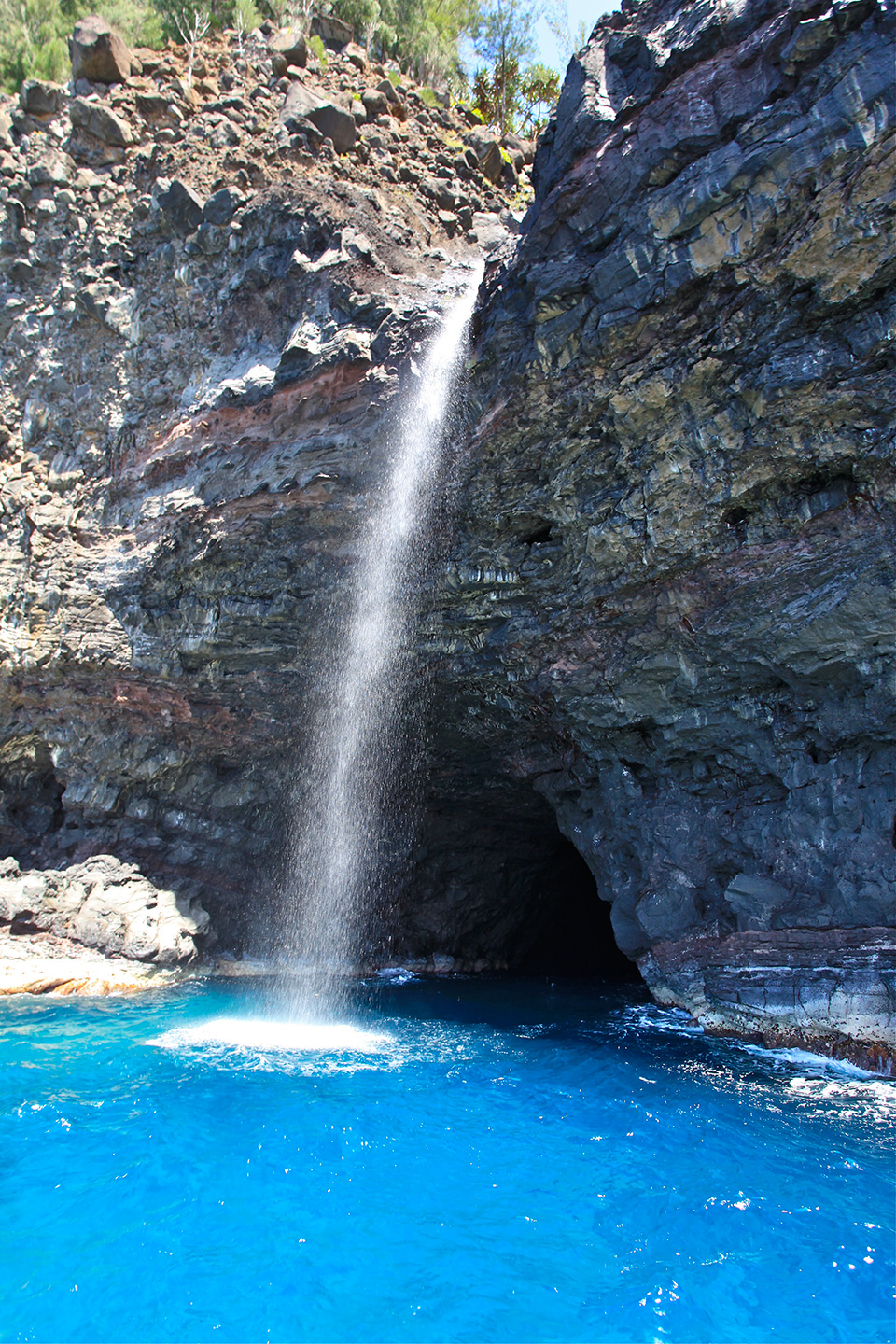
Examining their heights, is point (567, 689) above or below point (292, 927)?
above

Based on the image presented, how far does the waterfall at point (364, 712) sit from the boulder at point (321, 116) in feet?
18.0

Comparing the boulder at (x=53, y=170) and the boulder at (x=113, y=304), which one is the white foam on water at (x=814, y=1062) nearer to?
the boulder at (x=113, y=304)

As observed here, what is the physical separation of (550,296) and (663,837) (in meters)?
10.6

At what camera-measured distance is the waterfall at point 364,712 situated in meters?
15.5

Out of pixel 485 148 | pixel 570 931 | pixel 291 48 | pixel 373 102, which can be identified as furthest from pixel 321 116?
pixel 570 931

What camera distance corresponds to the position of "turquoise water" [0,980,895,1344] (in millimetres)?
5789

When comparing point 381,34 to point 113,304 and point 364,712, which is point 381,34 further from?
point 364,712

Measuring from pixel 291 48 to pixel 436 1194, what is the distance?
81.2 feet

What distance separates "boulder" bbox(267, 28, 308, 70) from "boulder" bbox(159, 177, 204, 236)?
494 cm

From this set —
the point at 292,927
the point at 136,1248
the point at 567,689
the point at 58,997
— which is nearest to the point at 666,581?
the point at 567,689

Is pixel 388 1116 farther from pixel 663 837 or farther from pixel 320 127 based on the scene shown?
pixel 320 127

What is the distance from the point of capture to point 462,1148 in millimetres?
8672

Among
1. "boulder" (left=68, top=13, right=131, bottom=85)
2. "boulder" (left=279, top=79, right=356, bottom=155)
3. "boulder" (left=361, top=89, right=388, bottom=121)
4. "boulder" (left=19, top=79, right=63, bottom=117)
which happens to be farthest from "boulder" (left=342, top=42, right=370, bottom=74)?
"boulder" (left=19, top=79, right=63, bottom=117)

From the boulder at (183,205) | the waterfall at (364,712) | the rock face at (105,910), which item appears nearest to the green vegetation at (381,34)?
the boulder at (183,205)
